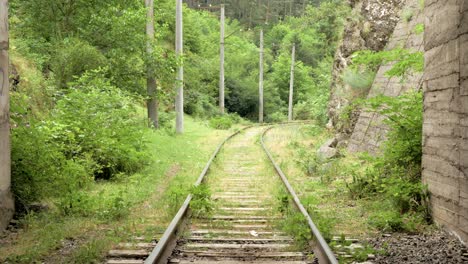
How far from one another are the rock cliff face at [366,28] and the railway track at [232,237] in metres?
8.17

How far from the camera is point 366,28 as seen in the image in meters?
17.8

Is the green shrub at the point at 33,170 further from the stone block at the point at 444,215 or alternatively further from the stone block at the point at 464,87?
the stone block at the point at 464,87

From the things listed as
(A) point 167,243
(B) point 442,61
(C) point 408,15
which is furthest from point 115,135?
(C) point 408,15

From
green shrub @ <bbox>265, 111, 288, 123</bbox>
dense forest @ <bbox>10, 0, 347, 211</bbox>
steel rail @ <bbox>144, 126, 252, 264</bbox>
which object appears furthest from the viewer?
green shrub @ <bbox>265, 111, 288, 123</bbox>

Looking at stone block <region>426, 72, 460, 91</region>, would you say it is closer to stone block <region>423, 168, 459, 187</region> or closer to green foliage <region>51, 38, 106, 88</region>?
stone block <region>423, 168, 459, 187</region>

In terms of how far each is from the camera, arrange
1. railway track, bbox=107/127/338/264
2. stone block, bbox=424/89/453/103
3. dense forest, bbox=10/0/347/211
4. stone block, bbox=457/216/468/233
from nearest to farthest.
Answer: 1. railway track, bbox=107/127/338/264
2. stone block, bbox=457/216/468/233
3. stone block, bbox=424/89/453/103
4. dense forest, bbox=10/0/347/211

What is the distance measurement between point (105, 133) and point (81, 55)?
20.6 ft

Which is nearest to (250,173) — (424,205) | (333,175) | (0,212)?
(333,175)

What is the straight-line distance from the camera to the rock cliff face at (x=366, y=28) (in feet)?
56.2

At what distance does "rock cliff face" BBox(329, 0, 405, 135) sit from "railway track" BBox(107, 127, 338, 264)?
26.8 feet

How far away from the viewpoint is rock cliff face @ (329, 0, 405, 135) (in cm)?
1712

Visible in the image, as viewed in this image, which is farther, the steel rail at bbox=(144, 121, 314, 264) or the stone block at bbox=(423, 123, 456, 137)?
the stone block at bbox=(423, 123, 456, 137)

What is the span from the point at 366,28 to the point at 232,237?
44.5 ft

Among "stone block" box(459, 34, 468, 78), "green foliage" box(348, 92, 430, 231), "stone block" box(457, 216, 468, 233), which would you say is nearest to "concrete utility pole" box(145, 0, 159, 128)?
"green foliage" box(348, 92, 430, 231)
